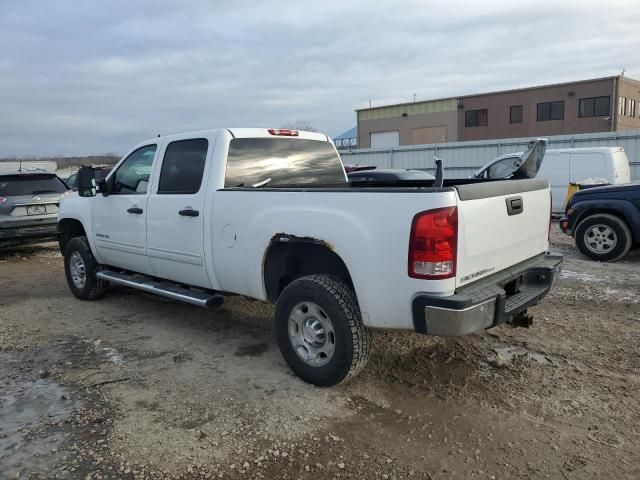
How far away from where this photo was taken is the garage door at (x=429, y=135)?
47847mm

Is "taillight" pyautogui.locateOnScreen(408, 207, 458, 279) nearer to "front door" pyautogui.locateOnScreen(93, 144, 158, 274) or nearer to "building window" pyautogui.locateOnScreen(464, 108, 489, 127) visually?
"front door" pyautogui.locateOnScreen(93, 144, 158, 274)

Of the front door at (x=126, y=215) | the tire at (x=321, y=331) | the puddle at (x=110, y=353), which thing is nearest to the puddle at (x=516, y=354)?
the tire at (x=321, y=331)

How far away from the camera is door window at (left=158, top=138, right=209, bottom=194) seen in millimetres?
4816

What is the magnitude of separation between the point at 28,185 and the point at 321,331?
342 inches

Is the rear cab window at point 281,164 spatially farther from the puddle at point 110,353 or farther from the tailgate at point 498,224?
the tailgate at point 498,224

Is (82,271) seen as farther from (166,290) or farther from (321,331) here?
(321,331)

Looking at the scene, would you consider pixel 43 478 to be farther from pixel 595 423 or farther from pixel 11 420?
pixel 595 423

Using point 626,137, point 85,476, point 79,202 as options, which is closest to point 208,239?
point 85,476

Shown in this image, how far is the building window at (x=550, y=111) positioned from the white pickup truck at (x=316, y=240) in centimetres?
4128

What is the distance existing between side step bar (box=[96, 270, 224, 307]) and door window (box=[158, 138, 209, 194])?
0.93 meters

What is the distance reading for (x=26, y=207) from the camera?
9977 millimetres

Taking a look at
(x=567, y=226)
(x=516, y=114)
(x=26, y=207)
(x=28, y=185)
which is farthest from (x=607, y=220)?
(x=516, y=114)

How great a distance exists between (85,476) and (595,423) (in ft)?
10.0

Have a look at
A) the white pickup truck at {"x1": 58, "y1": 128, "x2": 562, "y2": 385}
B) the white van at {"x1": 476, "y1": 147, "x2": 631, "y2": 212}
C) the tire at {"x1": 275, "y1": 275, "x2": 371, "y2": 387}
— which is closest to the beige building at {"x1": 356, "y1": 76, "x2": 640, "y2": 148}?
the white van at {"x1": 476, "y1": 147, "x2": 631, "y2": 212}
